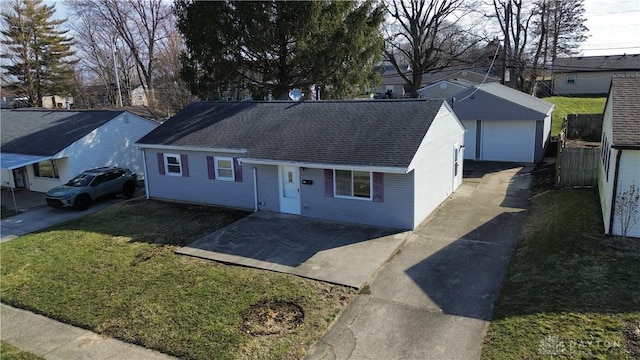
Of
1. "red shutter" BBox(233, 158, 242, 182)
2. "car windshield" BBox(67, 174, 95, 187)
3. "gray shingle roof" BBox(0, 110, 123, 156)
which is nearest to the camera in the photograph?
"red shutter" BBox(233, 158, 242, 182)

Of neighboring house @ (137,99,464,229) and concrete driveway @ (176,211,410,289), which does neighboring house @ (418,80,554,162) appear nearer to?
neighboring house @ (137,99,464,229)

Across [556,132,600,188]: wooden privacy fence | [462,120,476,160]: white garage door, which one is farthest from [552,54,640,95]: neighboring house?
[556,132,600,188]: wooden privacy fence

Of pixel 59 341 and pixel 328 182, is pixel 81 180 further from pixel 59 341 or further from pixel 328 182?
pixel 59 341

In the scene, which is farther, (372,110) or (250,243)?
(372,110)

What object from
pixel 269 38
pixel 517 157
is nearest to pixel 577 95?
pixel 517 157

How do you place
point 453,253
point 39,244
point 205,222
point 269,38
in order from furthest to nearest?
point 269,38
point 205,222
point 39,244
point 453,253

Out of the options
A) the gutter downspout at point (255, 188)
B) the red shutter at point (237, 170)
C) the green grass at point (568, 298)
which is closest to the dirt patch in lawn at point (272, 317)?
the green grass at point (568, 298)

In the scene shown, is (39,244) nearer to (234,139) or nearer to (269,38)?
(234,139)
